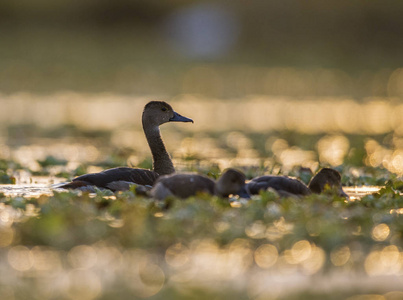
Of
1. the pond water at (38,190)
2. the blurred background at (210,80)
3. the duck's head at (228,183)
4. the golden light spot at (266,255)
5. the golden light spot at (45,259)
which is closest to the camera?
the golden light spot at (45,259)

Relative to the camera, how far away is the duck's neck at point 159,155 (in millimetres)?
11828

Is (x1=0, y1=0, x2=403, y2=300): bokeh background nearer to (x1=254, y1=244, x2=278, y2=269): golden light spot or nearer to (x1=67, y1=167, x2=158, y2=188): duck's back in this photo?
(x1=254, y1=244, x2=278, y2=269): golden light spot

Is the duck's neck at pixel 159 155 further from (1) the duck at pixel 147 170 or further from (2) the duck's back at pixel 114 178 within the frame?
(2) the duck's back at pixel 114 178

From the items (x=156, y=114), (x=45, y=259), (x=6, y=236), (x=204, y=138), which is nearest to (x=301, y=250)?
(x=45, y=259)

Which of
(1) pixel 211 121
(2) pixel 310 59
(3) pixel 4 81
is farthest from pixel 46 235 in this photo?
(2) pixel 310 59

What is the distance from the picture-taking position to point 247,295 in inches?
269

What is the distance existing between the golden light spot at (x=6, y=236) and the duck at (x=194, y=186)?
1847 millimetres

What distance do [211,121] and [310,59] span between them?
918 inches

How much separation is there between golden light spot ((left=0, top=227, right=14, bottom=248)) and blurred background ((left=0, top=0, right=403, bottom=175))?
5.89 meters

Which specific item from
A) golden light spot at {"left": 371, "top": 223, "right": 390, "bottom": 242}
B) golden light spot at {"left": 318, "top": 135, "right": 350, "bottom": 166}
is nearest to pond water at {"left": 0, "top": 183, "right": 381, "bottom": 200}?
golden light spot at {"left": 371, "top": 223, "right": 390, "bottom": 242}

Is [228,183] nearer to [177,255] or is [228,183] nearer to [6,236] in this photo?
[177,255]

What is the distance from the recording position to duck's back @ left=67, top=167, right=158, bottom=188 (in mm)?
10766

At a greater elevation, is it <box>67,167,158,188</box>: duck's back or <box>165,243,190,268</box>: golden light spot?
<box>67,167,158,188</box>: duck's back

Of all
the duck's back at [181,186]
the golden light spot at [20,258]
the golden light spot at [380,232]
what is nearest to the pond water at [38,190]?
the duck's back at [181,186]
